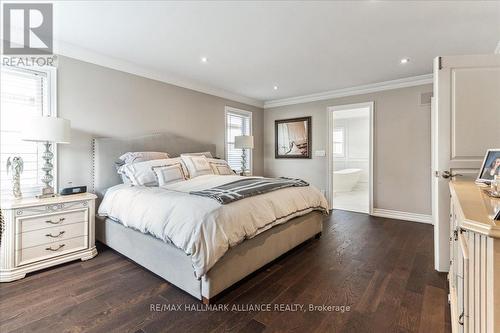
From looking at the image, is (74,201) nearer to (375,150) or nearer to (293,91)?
(293,91)

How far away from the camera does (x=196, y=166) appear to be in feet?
10.8

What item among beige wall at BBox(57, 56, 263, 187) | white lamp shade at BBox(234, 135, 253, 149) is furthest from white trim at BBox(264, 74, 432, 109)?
beige wall at BBox(57, 56, 263, 187)

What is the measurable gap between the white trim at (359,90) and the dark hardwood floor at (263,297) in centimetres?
269

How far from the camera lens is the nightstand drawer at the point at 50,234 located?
2168 mm

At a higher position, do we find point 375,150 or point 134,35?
point 134,35

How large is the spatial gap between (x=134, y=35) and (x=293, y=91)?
308 centimetres

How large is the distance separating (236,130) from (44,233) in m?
3.71

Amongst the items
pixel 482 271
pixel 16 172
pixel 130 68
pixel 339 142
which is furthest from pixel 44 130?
pixel 339 142

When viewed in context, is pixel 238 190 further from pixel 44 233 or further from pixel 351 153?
pixel 351 153

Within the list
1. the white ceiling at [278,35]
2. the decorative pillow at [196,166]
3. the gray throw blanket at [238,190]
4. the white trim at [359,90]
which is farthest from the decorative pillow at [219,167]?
the white trim at [359,90]

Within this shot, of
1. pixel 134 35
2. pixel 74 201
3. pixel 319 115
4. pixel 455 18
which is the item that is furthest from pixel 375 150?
pixel 74 201

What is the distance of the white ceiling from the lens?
2076mm

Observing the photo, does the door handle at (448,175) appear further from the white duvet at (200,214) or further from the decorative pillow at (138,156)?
the decorative pillow at (138,156)

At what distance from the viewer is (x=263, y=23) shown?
2.31 metres
